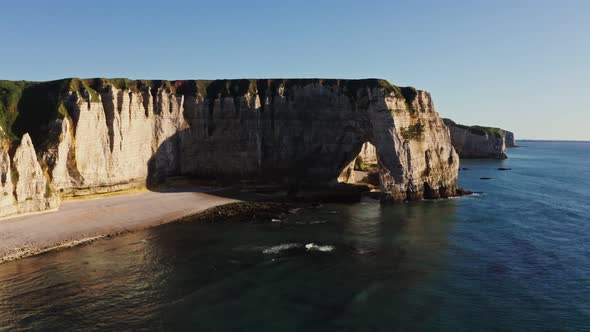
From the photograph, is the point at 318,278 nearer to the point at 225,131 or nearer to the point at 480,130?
the point at 225,131

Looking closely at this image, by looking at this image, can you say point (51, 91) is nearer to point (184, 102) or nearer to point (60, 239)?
point (184, 102)

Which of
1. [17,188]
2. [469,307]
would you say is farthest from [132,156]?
[469,307]

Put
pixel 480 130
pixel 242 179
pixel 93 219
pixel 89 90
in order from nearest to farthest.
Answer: pixel 93 219, pixel 89 90, pixel 242 179, pixel 480 130

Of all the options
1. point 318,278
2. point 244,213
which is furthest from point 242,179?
point 318,278

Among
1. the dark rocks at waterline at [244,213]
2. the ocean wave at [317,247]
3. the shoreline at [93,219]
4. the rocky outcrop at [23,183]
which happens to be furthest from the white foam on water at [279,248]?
the rocky outcrop at [23,183]

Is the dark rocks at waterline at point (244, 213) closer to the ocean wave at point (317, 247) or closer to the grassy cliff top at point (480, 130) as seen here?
the ocean wave at point (317, 247)

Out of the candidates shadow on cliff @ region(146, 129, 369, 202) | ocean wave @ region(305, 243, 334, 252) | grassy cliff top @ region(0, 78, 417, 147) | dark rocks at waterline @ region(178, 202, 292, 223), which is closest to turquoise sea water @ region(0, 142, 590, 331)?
ocean wave @ region(305, 243, 334, 252)

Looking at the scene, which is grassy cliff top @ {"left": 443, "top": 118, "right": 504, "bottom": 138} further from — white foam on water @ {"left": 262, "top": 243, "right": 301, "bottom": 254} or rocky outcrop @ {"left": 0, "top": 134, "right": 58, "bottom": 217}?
rocky outcrop @ {"left": 0, "top": 134, "right": 58, "bottom": 217}
